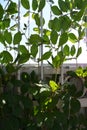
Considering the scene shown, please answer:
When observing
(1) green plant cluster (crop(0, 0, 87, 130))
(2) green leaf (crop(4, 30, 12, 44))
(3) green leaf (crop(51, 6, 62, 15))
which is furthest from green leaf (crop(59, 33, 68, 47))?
(2) green leaf (crop(4, 30, 12, 44))

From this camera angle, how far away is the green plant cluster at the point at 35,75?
135 cm

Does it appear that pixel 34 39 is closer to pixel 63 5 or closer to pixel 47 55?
pixel 47 55

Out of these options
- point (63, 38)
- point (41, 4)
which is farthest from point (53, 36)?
point (41, 4)

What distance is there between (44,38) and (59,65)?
0.46 feet

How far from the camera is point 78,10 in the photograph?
145 centimetres

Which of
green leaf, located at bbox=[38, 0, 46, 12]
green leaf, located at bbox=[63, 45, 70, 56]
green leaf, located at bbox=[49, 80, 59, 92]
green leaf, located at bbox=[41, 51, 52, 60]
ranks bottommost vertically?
green leaf, located at bbox=[49, 80, 59, 92]

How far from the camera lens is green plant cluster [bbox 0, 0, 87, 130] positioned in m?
1.35

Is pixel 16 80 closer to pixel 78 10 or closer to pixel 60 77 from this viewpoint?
pixel 60 77

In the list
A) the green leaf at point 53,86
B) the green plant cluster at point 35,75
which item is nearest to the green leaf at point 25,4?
the green plant cluster at point 35,75

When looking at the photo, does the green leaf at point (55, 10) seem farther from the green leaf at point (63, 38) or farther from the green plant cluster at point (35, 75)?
the green leaf at point (63, 38)

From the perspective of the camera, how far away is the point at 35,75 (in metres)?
1.42

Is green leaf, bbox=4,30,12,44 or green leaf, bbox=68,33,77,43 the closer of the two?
green leaf, bbox=4,30,12,44

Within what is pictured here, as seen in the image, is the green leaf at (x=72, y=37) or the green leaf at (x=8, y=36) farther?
the green leaf at (x=72, y=37)

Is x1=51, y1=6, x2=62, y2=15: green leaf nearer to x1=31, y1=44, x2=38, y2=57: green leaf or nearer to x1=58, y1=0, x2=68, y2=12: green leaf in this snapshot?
x1=58, y1=0, x2=68, y2=12: green leaf
